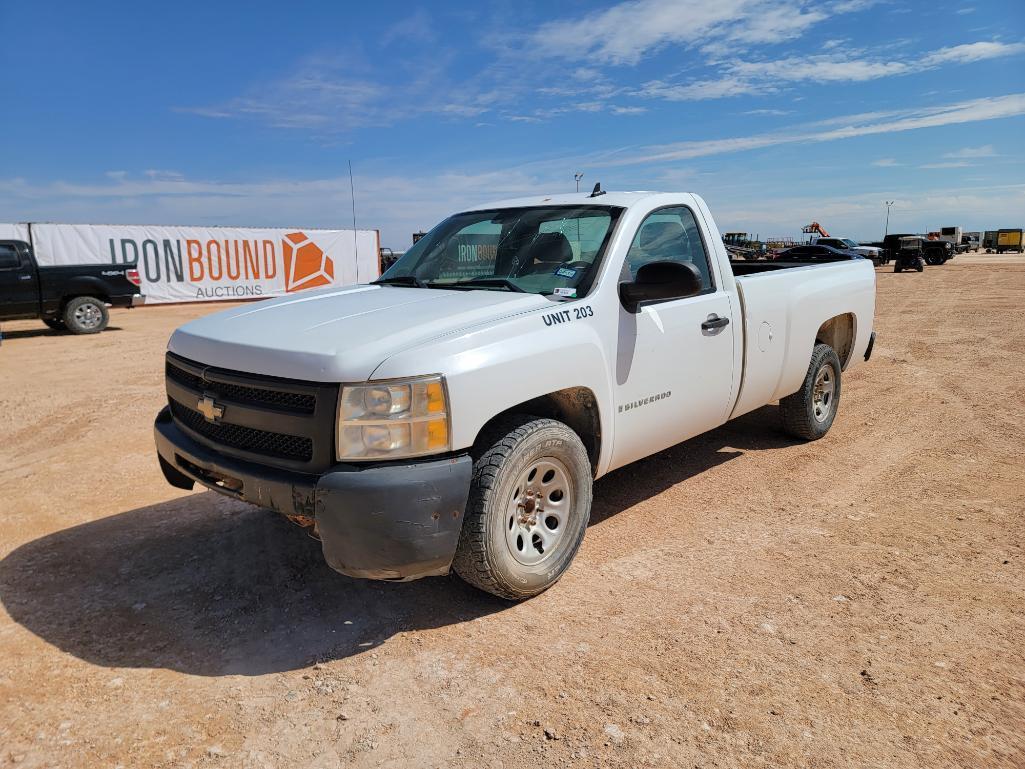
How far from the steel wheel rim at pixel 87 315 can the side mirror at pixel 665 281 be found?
13906mm

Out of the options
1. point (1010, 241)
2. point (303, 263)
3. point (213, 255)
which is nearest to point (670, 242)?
point (213, 255)

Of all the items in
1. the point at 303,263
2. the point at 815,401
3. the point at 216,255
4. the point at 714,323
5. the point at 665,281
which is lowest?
the point at 815,401

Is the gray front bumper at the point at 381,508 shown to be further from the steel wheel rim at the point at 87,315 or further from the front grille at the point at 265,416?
the steel wheel rim at the point at 87,315

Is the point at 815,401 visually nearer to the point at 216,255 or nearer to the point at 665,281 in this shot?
the point at 665,281

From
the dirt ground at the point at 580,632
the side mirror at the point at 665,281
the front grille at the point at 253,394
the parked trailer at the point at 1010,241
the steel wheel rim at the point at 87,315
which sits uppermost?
the parked trailer at the point at 1010,241

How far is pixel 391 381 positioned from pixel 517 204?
218 centimetres

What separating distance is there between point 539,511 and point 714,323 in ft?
5.60

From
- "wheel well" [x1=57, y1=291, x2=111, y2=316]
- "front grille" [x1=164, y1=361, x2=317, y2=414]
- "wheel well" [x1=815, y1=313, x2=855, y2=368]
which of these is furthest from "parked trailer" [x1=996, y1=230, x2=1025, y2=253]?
"front grille" [x1=164, y1=361, x2=317, y2=414]

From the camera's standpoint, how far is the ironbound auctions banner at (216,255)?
1975 cm

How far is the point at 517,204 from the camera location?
177 inches

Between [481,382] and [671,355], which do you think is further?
[671,355]

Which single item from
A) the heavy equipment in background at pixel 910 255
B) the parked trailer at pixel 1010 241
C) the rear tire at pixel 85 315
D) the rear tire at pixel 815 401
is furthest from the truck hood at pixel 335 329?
the parked trailer at pixel 1010 241

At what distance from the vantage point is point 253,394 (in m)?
3.00

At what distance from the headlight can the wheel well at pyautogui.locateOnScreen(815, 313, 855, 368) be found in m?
4.39
